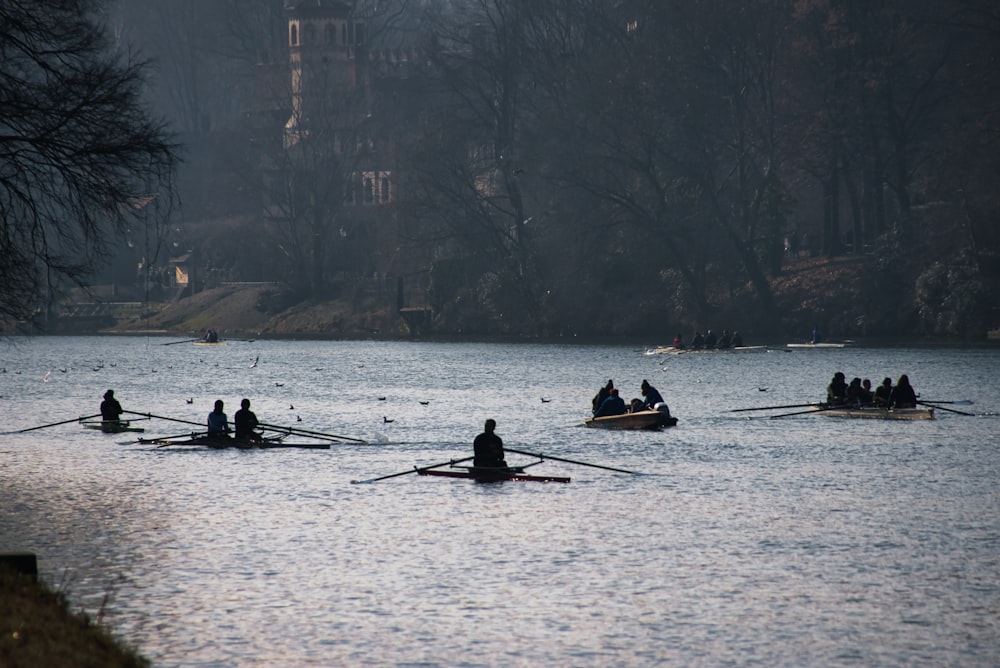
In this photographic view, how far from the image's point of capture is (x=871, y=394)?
51.8 metres

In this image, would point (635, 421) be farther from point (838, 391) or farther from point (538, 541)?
point (538, 541)

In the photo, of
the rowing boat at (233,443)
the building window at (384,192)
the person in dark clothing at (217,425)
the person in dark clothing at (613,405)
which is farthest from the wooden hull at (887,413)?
the building window at (384,192)

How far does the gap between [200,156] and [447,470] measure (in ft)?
444

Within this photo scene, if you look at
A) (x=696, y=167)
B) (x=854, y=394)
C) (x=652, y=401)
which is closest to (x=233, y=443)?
(x=652, y=401)

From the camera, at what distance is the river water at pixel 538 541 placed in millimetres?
21141

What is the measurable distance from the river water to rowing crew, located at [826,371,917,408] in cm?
117

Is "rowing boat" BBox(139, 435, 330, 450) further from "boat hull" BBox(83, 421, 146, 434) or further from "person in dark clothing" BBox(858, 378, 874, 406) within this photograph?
"person in dark clothing" BBox(858, 378, 874, 406)

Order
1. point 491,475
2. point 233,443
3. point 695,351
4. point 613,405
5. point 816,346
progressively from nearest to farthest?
1. point 491,475
2. point 233,443
3. point 613,405
4. point 816,346
5. point 695,351

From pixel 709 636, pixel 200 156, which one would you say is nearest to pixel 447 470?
pixel 709 636

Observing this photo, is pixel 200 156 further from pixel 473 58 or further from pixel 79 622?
pixel 79 622

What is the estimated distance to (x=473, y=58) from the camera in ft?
379

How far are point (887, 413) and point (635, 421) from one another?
9848 millimetres

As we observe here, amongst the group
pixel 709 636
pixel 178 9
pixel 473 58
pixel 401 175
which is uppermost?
pixel 178 9

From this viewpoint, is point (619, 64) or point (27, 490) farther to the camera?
point (619, 64)
